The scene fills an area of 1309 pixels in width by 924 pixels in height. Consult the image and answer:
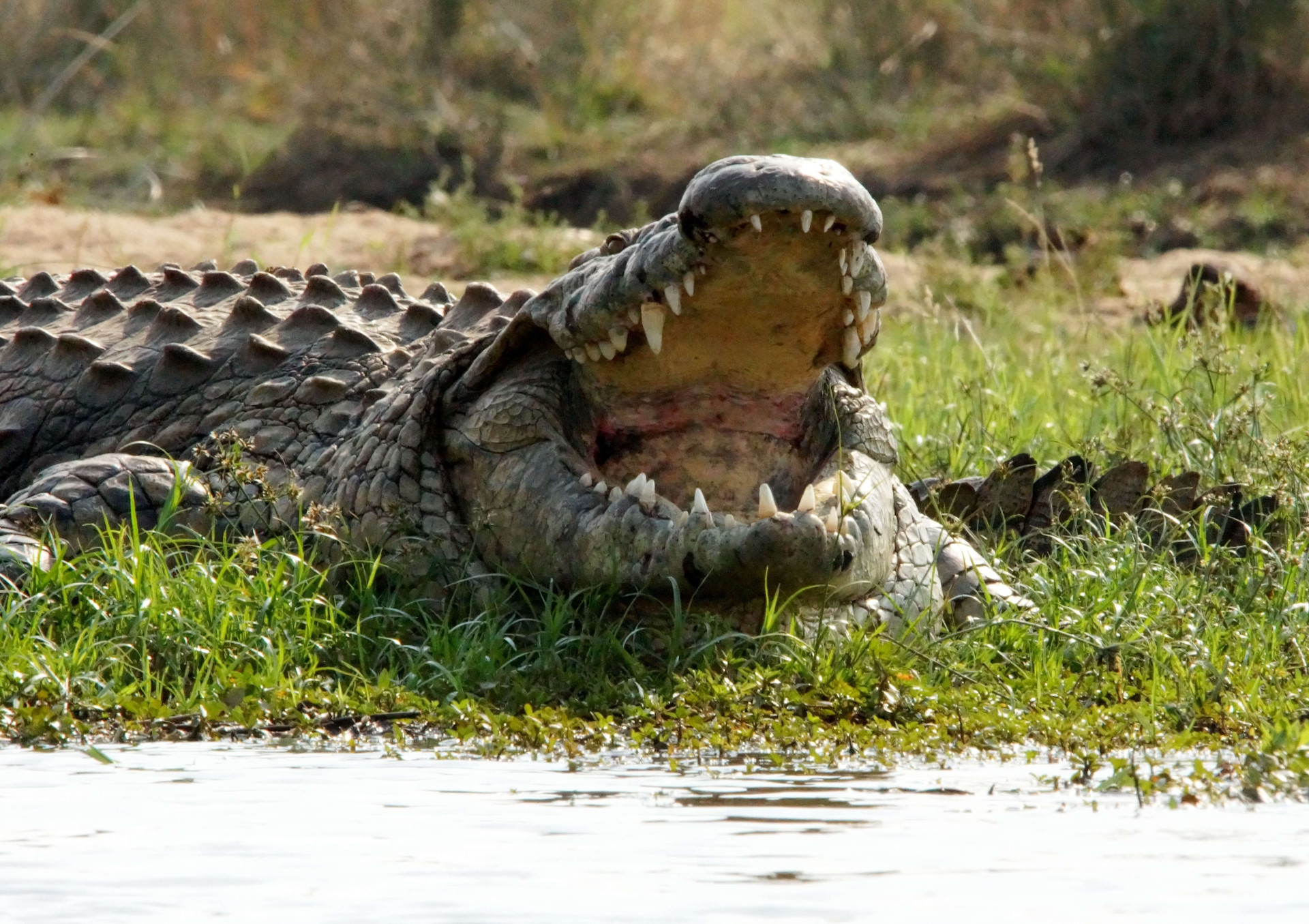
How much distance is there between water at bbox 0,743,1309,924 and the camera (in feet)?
7.43

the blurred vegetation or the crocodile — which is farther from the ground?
the blurred vegetation

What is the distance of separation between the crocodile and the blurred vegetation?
6.93 m

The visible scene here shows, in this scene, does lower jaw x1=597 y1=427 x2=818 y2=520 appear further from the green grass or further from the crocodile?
the green grass

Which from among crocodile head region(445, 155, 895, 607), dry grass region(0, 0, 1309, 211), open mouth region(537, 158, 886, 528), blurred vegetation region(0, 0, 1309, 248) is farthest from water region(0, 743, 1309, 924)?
dry grass region(0, 0, 1309, 211)

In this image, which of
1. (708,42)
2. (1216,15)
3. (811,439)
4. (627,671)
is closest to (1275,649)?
(811,439)

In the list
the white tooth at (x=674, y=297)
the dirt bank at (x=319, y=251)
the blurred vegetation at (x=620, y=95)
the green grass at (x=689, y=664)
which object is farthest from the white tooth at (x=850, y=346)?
the blurred vegetation at (x=620, y=95)

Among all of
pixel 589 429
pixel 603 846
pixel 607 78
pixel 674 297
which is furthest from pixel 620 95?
pixel 603 846

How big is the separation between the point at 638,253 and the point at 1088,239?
6937 millimetres

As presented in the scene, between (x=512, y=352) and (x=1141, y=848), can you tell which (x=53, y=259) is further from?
(x=1141, y=848)

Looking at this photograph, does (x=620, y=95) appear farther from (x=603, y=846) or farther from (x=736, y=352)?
(x=603, y=846)

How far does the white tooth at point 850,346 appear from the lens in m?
3.80

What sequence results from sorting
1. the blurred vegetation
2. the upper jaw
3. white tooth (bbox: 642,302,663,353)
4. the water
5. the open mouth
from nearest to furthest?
the water → the upper jaw → the open mouth → white tooth (bbox: 642,302,663,353) → the blurred vegetation

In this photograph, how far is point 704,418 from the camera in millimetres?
3990

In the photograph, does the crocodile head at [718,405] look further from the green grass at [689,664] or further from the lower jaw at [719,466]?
the green grass at [689,664]
